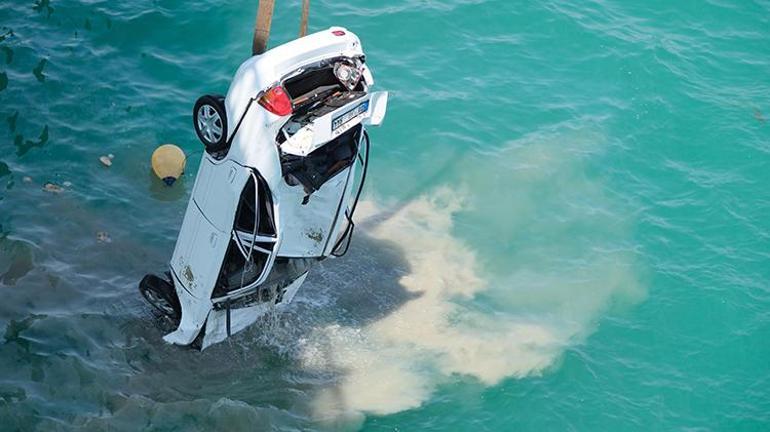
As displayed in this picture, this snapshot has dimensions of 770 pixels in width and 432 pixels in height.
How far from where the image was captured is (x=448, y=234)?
1391 centimetres

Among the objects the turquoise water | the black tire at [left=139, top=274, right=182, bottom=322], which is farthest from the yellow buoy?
the black tire at [left=139, top=274, right=182, bottom=322]

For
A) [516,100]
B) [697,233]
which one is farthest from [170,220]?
[697,233]

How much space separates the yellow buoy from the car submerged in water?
284cm

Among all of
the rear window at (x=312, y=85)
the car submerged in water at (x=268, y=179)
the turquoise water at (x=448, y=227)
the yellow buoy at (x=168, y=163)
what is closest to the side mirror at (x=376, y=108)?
the car submerged in water at (x=268, y=179)

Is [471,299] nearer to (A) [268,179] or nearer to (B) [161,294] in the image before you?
(B) [161,294]

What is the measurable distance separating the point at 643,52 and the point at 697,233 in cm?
431

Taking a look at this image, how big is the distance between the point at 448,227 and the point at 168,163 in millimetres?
3960

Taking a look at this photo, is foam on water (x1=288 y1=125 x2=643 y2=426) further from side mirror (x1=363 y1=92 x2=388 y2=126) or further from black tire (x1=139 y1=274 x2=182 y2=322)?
side mirror (x1=363 y1=92 x2=388 y2=126)

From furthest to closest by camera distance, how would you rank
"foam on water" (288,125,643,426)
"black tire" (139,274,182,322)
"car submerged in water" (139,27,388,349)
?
"foam on water" (288,125,643,426) → "black tire" (139,274,182,322) → "car submerged in water" (139,27,388,349)

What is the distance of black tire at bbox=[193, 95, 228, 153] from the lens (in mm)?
9438

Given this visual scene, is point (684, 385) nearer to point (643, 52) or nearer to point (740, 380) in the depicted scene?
point (740, 380)

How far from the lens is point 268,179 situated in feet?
30.8

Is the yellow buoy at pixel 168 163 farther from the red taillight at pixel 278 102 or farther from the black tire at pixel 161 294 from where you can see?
the red taillight at pixel 278 102

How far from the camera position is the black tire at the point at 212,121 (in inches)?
372
